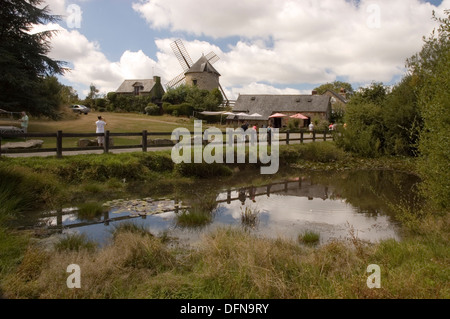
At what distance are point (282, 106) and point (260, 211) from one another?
137ft

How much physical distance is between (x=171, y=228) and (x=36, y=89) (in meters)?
18.7

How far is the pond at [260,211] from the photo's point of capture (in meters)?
7.30

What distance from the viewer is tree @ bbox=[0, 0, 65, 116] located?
19.8 meters

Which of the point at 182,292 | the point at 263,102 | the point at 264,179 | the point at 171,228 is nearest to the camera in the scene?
the point at 182,292

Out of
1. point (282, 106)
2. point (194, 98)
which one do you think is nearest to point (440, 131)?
point (194, 98)

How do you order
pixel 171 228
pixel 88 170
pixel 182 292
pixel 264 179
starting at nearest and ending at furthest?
1. pixel 182 292
2. pixel 171 228
3. pixel 88 170
4. pixel 264 179

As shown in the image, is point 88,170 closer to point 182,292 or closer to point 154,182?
point 154,182

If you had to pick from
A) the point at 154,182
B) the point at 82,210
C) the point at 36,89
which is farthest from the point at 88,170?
the point at 36,89

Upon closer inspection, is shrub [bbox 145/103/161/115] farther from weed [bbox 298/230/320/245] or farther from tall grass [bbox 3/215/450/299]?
tall grass [bbox 3/215/450/299]

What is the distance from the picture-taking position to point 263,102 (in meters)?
50.3

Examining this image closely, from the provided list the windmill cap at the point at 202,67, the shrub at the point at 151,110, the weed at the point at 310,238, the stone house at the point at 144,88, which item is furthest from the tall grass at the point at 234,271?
the windmill cap at the point at 202,67

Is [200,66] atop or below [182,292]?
atop

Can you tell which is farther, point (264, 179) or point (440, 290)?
point (264, 179)
